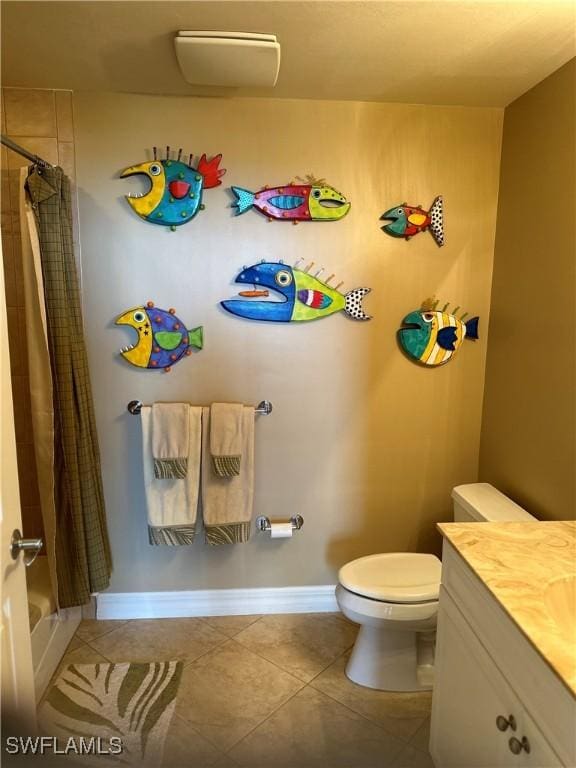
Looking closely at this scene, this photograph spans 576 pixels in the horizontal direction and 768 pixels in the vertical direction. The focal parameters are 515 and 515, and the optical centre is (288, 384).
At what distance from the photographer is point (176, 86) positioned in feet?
6.59

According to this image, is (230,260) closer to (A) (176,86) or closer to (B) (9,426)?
(A) (176,86)

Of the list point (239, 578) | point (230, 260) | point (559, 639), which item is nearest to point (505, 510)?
point (559, 639)

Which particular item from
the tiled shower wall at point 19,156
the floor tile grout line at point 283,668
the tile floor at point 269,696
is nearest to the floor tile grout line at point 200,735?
the tile floor at point 269,696

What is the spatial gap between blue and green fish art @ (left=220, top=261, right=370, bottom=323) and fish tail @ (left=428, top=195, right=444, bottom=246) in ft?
1.26

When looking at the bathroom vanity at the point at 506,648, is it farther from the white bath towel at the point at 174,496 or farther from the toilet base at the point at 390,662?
the white bath towel at the point at 174,496

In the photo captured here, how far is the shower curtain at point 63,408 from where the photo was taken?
1.85 meters

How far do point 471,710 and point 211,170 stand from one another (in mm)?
2062

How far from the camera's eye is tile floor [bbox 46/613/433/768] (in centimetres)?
173

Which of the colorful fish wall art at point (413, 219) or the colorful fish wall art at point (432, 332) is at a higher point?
the colorful fish wall art at point (413, 219)

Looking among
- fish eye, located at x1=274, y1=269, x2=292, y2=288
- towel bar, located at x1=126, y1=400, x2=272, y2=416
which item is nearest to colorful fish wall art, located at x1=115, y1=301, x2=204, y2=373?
towel bar, located at x1=126, y1=400, x2=272, y2=416

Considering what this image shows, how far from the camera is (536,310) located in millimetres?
1953

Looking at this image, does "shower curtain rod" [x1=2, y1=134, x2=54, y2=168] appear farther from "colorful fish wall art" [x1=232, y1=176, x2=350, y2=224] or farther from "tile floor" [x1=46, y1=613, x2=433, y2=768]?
"tile floor" [x1=46, y1=613, x2=433, y2=768]

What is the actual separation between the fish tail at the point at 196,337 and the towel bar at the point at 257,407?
1.14 feet

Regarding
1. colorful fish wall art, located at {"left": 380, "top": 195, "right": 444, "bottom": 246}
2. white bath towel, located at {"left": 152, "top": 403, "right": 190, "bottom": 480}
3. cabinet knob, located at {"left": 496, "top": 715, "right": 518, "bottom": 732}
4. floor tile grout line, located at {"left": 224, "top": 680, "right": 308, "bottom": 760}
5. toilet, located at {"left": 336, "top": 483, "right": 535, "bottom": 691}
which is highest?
colorful fish wall art, located at {"left": 380, "top": 195, "right": 444, "bottom": 246}
